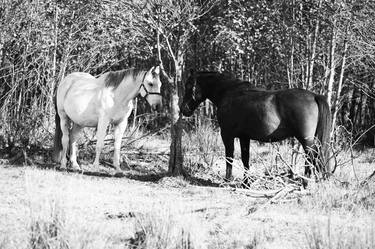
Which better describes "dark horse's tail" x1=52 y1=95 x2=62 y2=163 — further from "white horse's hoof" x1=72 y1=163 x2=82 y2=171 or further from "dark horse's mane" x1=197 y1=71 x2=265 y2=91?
"dark horse's mane" x1=197 y1=71 x2=265 y2=91

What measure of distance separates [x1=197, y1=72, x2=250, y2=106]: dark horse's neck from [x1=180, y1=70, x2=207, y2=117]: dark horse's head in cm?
7

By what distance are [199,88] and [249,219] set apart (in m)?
3.80

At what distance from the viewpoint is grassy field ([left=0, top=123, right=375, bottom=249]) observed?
5.75 metres

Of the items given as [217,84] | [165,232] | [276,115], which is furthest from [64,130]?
[165,232]

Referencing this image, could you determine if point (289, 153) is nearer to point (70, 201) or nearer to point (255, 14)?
point (255, 14)

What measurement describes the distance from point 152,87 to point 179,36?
96 centimetres

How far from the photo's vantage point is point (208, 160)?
1221 centimetres

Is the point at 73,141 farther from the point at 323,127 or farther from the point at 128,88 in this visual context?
the point at 323,127

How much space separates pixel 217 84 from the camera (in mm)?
10320

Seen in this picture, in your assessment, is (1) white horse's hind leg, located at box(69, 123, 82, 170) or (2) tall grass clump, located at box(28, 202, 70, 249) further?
(1) white horse's hind leg, located at box(69, 123, 82, 170)

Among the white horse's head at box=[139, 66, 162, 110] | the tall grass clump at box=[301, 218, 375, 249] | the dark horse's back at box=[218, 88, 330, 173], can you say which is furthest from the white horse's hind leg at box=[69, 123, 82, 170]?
the tall grass clump at box=[301, 218, 375, 249]

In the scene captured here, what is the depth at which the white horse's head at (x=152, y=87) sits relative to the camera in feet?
34.9

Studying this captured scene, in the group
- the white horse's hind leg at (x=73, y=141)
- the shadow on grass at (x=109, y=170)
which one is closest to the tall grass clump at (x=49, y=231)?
the shadow on grass at (x=109, y=170)

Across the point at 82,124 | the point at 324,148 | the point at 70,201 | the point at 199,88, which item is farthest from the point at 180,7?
the point at 70,201
